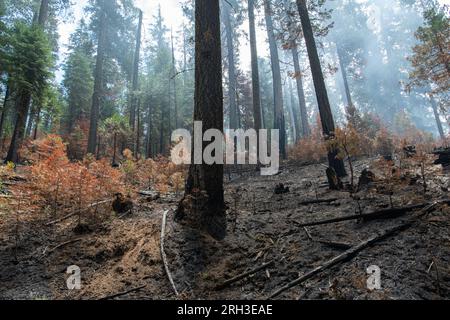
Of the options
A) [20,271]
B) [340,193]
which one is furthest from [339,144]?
[20,271]

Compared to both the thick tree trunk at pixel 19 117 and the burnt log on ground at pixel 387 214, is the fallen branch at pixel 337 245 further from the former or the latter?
the thick tree trunk at pixel 19 117

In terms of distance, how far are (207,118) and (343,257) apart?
3269 millimetres

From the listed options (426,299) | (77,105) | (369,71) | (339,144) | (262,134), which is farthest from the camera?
(369,71)

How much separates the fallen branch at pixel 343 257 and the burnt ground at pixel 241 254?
0.05 meters

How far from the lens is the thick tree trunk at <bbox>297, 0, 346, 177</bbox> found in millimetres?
8141

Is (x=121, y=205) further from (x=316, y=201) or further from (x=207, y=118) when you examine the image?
(x=316, y=201)

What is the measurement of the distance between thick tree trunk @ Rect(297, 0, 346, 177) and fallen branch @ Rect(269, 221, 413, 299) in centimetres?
457

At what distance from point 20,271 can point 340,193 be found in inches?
237

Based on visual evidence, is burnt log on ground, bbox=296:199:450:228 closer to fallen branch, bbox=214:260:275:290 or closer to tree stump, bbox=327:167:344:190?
fallen branch, bbox=214:260:275:290

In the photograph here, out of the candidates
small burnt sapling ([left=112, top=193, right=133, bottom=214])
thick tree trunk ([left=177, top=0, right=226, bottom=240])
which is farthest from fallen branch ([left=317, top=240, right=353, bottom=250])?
small burnt sapling ([left=112, top=193, right=133, bottom=214])

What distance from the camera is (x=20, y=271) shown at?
4055mm

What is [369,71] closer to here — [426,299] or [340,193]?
[340,193]

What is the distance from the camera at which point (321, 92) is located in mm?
8578
